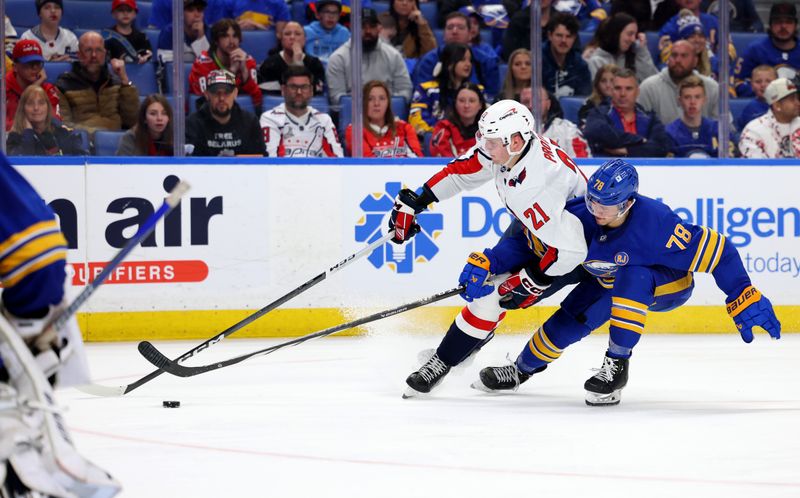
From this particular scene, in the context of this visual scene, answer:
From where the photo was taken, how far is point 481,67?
6.62 meters

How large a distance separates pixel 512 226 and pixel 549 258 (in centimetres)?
40

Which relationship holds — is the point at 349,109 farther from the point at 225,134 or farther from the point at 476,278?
the point at 476,278

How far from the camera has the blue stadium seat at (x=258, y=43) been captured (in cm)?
636

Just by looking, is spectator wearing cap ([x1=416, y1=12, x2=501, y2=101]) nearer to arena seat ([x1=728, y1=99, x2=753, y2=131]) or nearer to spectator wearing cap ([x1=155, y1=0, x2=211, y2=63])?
spectator wearing cap ([x1=155, y1=0, x2=211, y2=63])

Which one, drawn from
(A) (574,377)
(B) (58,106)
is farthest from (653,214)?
(B) (58,106)

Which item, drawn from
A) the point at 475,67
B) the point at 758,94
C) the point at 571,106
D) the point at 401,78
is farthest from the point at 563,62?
the point at 758,94

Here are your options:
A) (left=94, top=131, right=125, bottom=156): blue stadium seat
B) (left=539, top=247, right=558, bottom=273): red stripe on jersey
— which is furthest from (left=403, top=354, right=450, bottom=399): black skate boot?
(left=94, top=131, right=125, bottom=156): blue stadium seat

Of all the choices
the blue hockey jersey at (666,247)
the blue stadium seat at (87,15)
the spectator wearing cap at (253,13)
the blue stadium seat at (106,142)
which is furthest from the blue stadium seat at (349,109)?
the blue hockey jersey at (666,247)

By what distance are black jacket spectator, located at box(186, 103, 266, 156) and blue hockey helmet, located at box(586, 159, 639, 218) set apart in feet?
8.55

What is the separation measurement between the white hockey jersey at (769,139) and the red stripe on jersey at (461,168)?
2791mm

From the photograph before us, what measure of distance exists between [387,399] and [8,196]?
260 cm

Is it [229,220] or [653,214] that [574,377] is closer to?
[653,214]

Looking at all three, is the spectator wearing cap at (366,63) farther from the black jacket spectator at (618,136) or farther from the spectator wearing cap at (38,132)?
the spectator wearing cap at (38,132)

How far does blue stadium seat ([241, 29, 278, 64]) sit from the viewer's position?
250 inches
